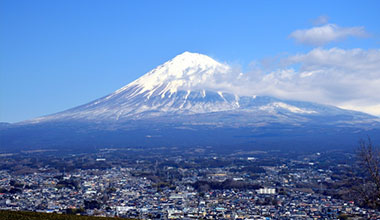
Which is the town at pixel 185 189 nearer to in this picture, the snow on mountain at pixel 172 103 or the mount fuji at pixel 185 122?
the mount fuji at pixel 185 122

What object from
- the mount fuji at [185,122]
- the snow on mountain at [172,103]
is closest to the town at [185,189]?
the mount fuji at [185,122]

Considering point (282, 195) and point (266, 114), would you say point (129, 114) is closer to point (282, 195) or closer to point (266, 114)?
point (266, 114)

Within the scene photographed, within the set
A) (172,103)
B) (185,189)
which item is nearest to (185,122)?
(172,103)

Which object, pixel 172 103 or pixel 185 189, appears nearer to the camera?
pixel 185 189

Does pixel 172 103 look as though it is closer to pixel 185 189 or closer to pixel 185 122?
pixel 185 122

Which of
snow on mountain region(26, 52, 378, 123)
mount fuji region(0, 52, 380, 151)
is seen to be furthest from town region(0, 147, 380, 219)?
snow on mountain region(26, 52, 378, 123)
